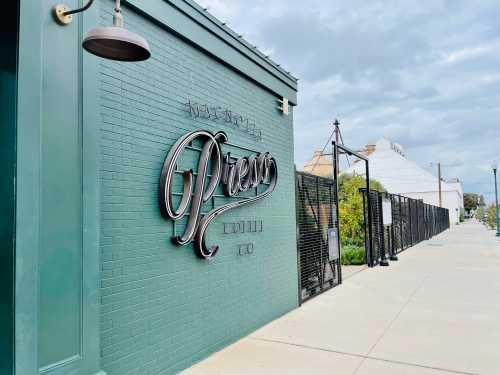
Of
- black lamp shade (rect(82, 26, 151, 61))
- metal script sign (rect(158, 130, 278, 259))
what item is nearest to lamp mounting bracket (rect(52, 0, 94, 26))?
black lamp shade (rect(82, 26, 151, 61))

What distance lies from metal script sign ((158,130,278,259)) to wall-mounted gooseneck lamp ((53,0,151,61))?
1.45 meters

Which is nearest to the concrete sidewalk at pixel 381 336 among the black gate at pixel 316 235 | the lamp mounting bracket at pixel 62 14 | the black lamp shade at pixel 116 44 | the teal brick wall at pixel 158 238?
the black gate at pixel 316 235

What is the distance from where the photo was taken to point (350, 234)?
15070mm

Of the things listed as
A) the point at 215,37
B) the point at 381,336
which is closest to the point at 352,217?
the point at 381,336

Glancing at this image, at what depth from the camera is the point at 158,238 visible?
4102mm

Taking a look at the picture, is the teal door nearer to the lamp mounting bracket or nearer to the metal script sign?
the lamp mounting bracket

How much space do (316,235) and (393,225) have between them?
866 cm

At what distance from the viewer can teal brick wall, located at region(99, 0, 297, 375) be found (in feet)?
11.8

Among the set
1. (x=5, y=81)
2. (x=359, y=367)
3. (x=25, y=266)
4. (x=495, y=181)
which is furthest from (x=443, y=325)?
(x=495, y=181)

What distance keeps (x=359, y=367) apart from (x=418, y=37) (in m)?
9.74

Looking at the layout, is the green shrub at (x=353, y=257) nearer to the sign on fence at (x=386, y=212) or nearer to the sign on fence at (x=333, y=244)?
the sign on fence at (x=386, y=212)

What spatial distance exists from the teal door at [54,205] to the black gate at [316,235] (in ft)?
16.0

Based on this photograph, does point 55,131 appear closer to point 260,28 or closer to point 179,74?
point 179,74

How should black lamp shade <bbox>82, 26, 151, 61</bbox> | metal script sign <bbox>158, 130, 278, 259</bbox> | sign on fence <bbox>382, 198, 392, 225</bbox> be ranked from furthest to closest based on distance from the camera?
sign on fence <bbox>382, 198, 392, 225</bbox> < metal script sign <bbox>158, 130, 278, 259</bbox> < black lamp shade <bbox>82, 26, 151, 61</bbox>
